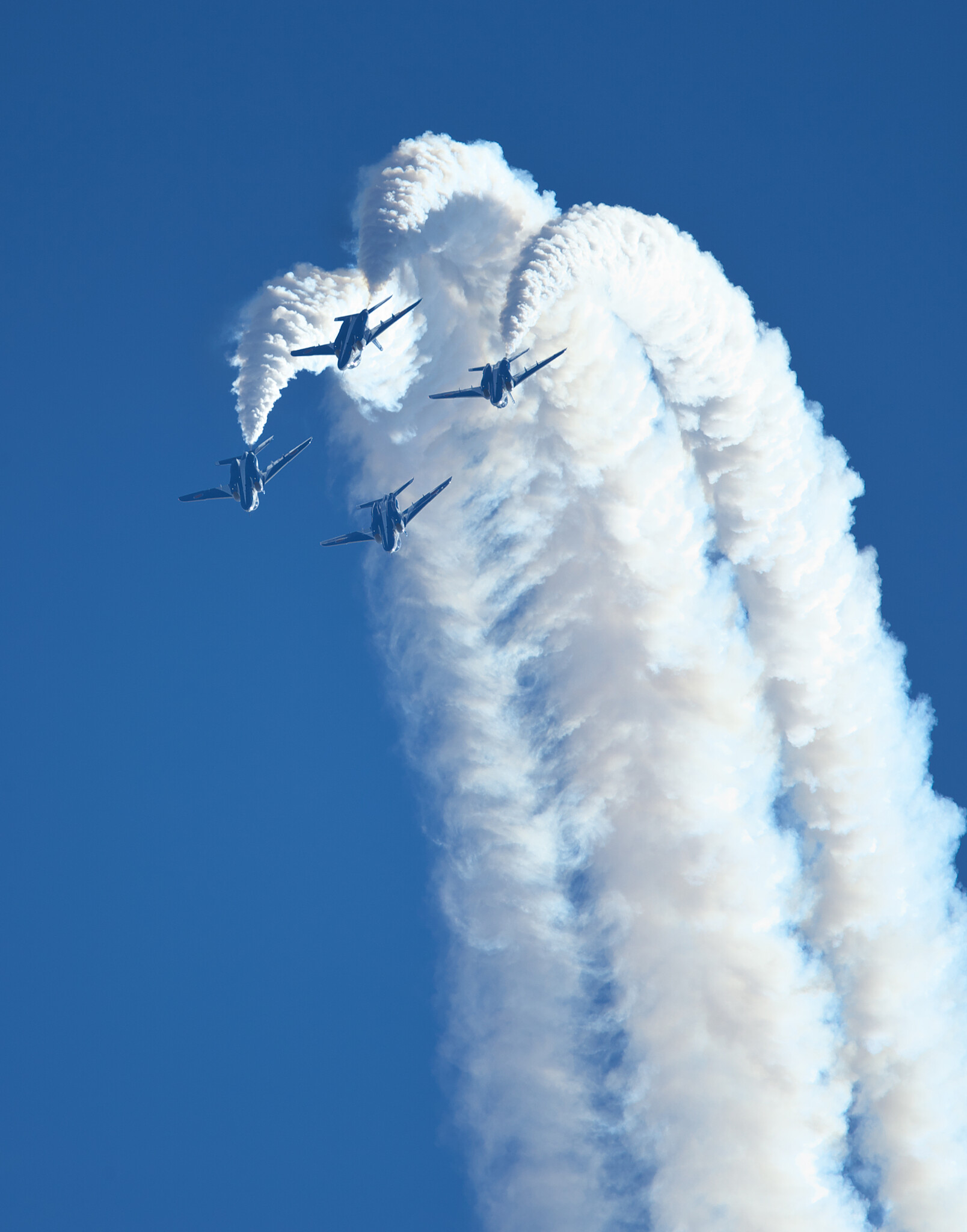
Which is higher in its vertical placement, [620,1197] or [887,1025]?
[887,1025]

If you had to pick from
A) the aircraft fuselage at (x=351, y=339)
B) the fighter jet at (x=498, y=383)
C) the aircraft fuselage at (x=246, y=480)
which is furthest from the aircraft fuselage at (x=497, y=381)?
the aircraft fuselage at (x=246, y=480)

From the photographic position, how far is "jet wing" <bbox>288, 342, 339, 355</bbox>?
4750 cm

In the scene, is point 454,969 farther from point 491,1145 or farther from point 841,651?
point 841,651

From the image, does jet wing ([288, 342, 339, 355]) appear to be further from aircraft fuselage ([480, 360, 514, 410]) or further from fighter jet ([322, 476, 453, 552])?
fighter jet ([322, 476, 453, 552])

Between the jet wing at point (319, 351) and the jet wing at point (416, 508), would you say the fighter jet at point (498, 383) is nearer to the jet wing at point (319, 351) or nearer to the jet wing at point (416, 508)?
the jet wing at point (319, 351)

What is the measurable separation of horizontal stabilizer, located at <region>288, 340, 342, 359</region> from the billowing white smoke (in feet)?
26.2

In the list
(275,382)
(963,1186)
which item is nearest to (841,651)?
(963,1186)

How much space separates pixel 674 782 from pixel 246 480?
25342mm

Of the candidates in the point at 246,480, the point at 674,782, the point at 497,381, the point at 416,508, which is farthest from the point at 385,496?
the point at 674,782

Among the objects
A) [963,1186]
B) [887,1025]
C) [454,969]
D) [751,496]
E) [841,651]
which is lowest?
[963,1186]

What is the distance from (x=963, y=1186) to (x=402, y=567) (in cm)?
3877

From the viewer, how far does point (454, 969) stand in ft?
218

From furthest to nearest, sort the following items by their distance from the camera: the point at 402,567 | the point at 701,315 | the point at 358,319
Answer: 1. the point at 402,567
2. the point at 701,315
3. the point at 358,319

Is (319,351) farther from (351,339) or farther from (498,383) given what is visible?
(498,383)
